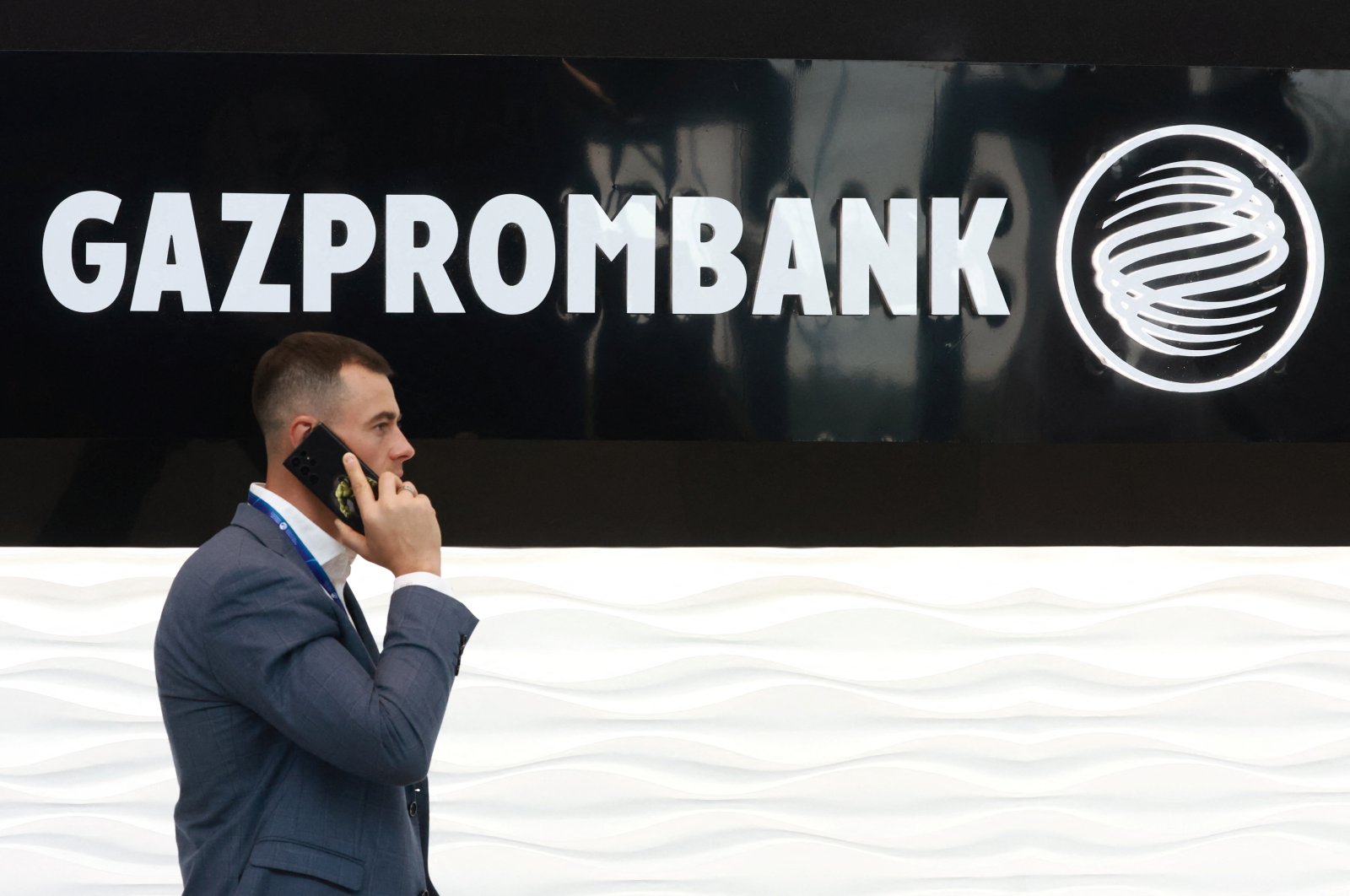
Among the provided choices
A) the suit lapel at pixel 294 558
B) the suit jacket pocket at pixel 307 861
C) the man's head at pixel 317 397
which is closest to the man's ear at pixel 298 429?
the man's head at pixel 317 397

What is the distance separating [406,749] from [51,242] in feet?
7.88

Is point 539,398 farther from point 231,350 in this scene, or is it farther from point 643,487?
point 231,350

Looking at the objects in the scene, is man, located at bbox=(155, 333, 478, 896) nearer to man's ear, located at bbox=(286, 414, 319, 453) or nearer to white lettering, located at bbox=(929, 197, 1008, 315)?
man's ear, located at bbox=(286, 414, 319, 453)

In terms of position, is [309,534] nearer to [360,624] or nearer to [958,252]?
[360,624]

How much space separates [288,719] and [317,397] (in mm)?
488

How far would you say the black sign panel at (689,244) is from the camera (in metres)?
3.00

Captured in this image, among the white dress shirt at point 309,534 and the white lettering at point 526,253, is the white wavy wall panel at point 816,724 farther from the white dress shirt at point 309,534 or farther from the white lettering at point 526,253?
the white dress shirt at point 309,534

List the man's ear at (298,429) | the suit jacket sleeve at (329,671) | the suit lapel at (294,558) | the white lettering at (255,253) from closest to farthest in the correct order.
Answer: the suit jacket sleeve at (329,671) < the suit lapel at (294,558) < the man's ear at (298,429) < the white lettering at (255,253)

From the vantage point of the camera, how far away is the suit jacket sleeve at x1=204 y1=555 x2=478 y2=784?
133 cm

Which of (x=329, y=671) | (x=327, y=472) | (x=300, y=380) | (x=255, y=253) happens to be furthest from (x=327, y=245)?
(x=329, y=671)

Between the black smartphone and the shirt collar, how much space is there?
46 millimetres

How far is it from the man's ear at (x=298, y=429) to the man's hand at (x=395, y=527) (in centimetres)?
9

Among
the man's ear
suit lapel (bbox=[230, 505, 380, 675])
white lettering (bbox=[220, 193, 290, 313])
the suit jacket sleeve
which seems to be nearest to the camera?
the suit jacket sleeve

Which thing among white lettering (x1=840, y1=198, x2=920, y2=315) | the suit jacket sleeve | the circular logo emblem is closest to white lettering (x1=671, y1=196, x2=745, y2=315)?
white lettering (x1=840, y1=198, x2=920, y2=315)
